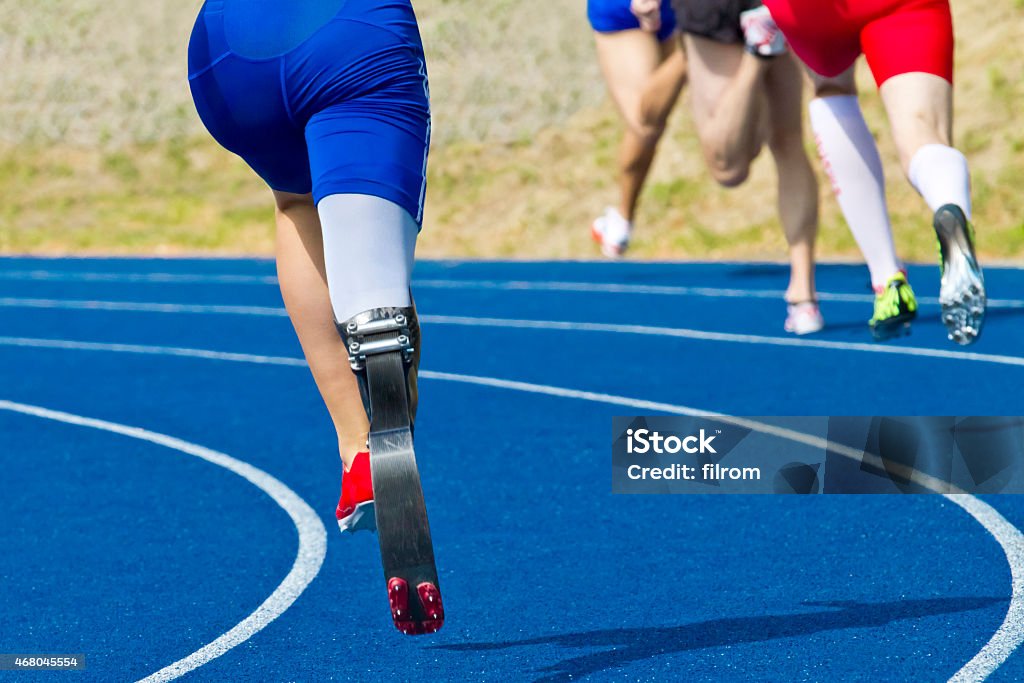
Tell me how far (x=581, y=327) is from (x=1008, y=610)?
260 inches

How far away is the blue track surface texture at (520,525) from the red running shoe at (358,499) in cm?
40

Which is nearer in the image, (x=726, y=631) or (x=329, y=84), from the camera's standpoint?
(x=329, y=84)

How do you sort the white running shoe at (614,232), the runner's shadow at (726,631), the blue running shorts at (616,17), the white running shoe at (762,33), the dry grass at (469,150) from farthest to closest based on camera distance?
the dry grass at (469,150) < the white running shoe at (614,232) < the blue running shorts at (616,17) < the white running shoe at (762,33) < the runner's shadow at (726,631)

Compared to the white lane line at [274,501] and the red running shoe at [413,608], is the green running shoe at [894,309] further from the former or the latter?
the red running shoe at [413,608]

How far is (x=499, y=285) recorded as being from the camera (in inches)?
536

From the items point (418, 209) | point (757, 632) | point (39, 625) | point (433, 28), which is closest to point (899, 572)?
point (757, 632)

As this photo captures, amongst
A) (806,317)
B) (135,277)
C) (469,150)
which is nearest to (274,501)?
(806,317)

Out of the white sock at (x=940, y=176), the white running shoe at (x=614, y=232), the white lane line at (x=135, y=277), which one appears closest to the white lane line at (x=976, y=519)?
the white sock at (x=940, y=176)

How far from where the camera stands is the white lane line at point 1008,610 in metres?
3.58

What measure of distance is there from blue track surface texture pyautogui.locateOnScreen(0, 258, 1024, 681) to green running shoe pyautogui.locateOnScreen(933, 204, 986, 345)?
76 centimetres

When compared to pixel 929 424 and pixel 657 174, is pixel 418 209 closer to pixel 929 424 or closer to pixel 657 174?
pixel 929 424

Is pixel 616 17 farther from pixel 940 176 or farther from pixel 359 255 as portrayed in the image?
pixel 359 255

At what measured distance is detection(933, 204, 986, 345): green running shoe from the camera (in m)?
3.58

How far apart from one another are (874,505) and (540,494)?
1179 mm
